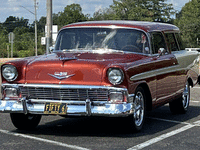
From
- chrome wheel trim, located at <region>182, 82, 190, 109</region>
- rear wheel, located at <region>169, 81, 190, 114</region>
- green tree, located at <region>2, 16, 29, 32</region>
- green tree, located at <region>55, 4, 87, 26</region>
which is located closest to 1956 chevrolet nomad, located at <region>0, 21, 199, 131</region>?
rear wheel, located at <region>169, 81, 190, 114</region>

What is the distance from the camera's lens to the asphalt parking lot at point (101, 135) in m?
6.48

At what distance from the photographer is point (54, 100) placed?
698cm

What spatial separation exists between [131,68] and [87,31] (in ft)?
5.40

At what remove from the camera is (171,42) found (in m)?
9.45

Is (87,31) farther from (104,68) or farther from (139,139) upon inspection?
(139,139)

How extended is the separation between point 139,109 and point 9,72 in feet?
6.74

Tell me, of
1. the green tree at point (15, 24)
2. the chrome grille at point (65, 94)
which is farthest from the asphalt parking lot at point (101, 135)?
the green tree at point (15, 24)

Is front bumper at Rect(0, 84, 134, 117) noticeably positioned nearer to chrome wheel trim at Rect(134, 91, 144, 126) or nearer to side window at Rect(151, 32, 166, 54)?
chrome wheel trim at Rect(134, 91, 144, 126)

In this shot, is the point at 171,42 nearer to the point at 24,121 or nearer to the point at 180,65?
the point at 180,65

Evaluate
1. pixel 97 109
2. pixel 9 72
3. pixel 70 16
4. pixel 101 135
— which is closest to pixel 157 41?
pixel 101 135

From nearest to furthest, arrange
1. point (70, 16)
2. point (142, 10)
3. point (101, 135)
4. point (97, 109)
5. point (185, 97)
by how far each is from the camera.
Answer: point (97, 109) < point (101, 135) < point (185, 97) < point (142, 10) < point (70, 16)

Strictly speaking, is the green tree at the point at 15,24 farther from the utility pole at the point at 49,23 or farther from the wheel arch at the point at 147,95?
the wheel arch at the point at 147,95

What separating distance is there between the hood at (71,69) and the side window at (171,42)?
2.06 meters

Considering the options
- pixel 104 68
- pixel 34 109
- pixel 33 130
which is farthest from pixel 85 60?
pixel 33 130
